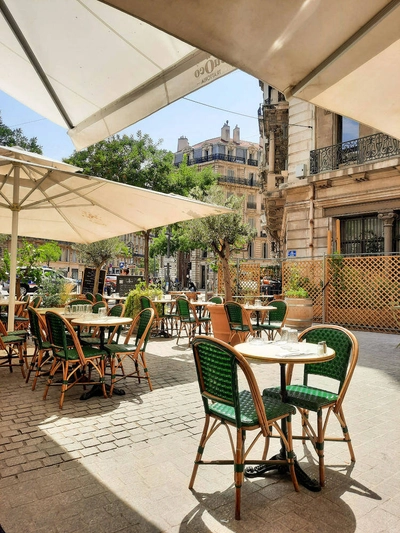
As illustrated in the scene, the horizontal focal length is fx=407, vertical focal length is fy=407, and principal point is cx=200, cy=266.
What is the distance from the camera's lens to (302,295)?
12.4 metres

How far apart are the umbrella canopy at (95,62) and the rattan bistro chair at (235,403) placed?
201cm

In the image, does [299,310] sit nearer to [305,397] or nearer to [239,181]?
[305,397]

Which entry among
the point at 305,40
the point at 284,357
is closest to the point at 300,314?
the point at 284,357

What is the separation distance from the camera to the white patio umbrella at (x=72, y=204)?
5.96 metres

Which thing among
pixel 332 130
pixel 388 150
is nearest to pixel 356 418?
pixel 388 150

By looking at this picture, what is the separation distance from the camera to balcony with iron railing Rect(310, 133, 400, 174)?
13.5 meters

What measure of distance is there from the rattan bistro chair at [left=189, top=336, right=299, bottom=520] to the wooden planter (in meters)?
9.11

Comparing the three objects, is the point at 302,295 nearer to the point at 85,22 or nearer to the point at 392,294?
the point at 392,294

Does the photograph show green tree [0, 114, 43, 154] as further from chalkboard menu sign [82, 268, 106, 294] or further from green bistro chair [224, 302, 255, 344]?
green bistro chair [224, 302, 255, 344]

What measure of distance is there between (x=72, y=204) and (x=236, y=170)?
51.0 m

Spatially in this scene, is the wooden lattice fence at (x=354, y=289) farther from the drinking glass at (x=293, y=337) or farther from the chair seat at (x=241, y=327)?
the drinking glass at (x=293, y=337)

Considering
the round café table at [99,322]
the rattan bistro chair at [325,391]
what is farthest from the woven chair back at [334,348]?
the round café table at [99,322]

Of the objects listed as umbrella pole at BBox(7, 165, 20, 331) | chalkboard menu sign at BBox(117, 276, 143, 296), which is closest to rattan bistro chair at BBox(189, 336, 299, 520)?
umbrella pole at BBox(7, 165, 20, 331)

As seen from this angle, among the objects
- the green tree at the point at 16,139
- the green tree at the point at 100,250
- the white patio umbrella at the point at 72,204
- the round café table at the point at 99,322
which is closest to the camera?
the round café table at the point at 99,322
